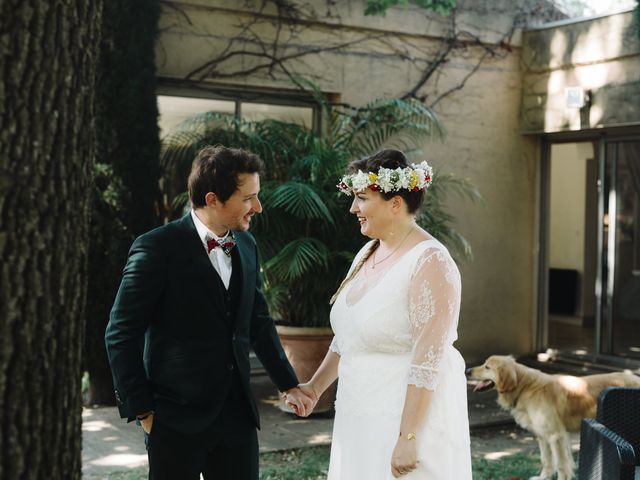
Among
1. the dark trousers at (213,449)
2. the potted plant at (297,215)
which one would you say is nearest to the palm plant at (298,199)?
the potted plant at (297,215)

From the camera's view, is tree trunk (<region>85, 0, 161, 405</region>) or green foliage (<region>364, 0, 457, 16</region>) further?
green foliage (<region>364, 0, 457, 16</region>)

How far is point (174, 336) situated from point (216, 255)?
0.37 metres

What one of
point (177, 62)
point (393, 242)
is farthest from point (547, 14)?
point (393, 242)

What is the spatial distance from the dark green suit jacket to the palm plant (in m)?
3.57

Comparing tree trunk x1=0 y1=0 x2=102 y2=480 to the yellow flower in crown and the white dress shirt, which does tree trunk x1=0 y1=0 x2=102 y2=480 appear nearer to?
the white dress shirt

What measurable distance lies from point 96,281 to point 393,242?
451 cm

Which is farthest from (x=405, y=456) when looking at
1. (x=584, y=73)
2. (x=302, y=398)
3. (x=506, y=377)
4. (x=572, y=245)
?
(x=572, y=245)

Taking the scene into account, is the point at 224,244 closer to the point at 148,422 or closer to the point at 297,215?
the point at 148,422

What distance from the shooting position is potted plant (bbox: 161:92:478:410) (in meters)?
7.30

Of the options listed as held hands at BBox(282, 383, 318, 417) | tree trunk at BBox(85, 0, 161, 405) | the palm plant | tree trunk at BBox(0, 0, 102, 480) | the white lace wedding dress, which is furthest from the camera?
tree trunk at BBox(85, 0, 161, 405)

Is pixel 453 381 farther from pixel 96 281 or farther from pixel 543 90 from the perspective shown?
pixel 543 90

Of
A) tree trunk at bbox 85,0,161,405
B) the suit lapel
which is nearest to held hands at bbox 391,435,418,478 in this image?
the suit lapel

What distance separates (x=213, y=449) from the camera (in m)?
3.47

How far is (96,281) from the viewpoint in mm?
7641
